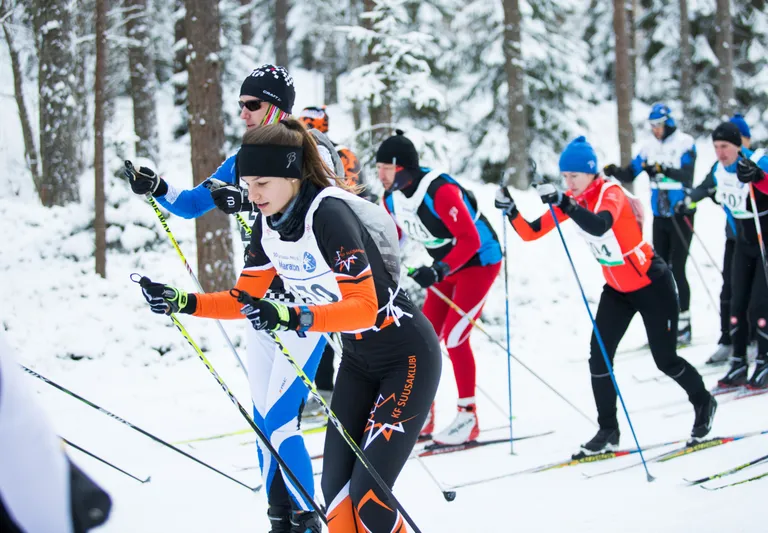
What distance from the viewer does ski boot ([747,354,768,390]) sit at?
243 inches

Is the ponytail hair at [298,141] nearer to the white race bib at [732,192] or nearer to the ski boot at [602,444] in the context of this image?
the ski boot at [602,444]

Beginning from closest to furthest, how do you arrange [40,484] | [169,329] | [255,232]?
[40,484] → [255,232] → [169,329]

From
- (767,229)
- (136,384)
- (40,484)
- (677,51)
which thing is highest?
(677,51)

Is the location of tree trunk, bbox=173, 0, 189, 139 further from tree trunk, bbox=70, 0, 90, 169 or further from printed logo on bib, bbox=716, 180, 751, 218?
printed logo on bib, bbox=716, 180, 751, 218

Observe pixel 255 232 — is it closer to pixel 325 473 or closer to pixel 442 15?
pixel 325 473

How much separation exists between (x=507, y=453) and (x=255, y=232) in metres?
2.88

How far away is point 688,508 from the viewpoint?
Answer: 157 inches

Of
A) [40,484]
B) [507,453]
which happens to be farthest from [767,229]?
[40,484]

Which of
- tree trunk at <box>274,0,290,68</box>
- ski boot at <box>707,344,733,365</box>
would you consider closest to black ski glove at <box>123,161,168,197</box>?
ski boot at <box>707,344,733,365</box>

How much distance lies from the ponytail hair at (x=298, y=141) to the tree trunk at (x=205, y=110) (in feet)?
16.5

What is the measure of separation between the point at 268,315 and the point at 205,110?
5.98m

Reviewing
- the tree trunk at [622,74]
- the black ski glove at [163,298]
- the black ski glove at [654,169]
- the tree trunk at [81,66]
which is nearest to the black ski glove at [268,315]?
the black ski glove at [163,298]

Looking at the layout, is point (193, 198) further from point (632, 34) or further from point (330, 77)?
point (330, 77)

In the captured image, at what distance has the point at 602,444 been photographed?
499 cm
